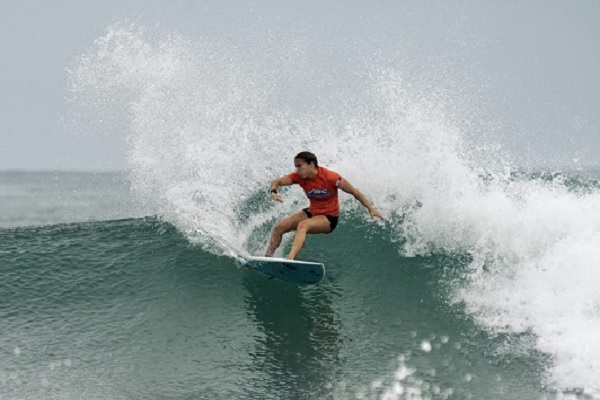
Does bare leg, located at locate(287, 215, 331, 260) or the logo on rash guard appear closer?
bare leg, located at locate(287, 215, 331, 260)

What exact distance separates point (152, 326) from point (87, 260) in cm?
275

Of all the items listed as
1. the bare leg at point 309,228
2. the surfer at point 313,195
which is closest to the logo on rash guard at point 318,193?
the surfer at point 313,195

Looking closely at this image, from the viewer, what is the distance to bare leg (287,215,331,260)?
8.55 meters

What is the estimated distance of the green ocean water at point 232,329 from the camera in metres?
6.79

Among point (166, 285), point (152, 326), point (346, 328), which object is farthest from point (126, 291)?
point (346, 328)

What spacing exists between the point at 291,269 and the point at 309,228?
1.84 feet

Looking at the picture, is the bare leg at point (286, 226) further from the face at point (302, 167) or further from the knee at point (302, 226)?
the face at point (302, 167)

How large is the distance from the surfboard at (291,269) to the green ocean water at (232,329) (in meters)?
0.31

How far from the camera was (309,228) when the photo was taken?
344 inches

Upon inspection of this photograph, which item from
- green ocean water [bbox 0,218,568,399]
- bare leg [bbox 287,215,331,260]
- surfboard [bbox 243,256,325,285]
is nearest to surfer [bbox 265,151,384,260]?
bare leg [bbox 287,215,331,260]

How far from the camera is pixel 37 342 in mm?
8008

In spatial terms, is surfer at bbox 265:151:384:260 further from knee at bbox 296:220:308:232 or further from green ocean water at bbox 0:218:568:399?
green ocean water at bbox 0:218:568:399

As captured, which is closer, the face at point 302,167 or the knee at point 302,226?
the face at point 302,167

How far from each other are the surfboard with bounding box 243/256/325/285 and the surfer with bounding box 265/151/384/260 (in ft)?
0.69
